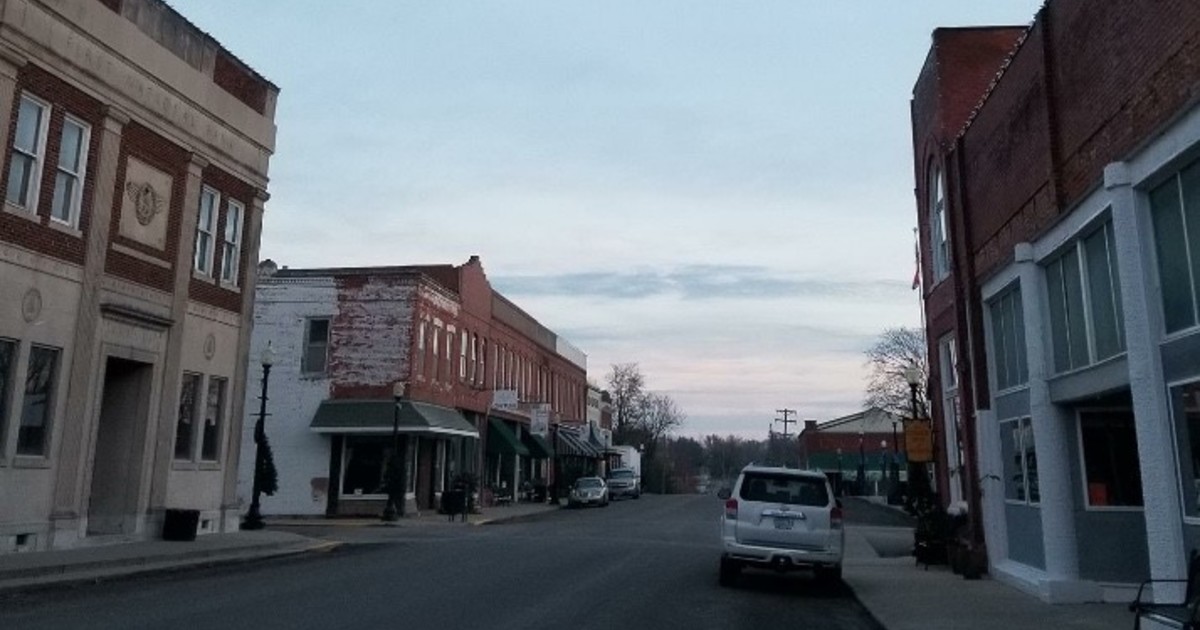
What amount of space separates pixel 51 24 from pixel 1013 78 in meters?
16.4

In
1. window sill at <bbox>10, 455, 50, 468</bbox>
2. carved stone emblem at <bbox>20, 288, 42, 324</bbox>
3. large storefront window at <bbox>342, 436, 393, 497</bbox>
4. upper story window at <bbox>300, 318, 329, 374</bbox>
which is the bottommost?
window sill at <bbox>10, 455, 50, 468</bbox>

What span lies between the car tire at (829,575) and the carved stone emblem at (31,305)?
46.1 feet

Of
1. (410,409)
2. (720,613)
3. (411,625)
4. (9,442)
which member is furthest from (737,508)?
(410,409)

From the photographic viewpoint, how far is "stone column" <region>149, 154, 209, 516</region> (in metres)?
21.5

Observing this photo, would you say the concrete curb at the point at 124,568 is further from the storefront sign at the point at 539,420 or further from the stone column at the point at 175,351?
the storefront sign at the point at 539,420

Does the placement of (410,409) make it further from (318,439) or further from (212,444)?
(212,444)

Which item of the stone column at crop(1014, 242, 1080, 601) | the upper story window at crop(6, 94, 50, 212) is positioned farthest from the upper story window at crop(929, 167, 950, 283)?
the upper story window at crop(6, 94, 50, 212)

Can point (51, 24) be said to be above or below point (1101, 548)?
above

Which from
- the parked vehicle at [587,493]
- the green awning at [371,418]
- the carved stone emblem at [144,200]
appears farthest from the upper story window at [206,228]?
the parked vehicle at [587,493]

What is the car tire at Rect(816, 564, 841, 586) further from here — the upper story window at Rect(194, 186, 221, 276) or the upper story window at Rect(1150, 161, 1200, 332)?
the upper story window at Rect(194, 186, 221, 276)

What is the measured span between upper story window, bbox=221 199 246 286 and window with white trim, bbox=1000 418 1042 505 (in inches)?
691

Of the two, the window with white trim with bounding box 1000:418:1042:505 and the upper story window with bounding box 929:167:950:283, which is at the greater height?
the upper story window with bounding box 929:167:950:283

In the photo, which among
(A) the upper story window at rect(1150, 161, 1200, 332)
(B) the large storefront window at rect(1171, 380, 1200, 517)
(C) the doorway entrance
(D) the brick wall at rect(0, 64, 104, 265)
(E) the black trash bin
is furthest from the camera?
(E) the black trash bin

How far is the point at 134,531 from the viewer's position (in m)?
20.6
